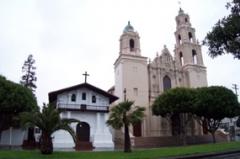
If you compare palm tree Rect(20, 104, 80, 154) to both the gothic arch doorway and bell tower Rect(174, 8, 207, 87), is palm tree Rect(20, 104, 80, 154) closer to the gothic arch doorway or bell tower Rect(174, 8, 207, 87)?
the gothic arch doorway

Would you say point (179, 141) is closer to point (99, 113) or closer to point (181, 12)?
point (99, 113)

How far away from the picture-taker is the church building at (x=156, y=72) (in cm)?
4344

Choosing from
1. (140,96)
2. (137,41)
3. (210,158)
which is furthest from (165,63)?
(210,158)

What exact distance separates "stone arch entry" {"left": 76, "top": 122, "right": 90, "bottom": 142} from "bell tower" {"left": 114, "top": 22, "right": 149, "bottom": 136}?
942 centimetres

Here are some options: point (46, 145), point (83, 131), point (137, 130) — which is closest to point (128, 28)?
point (137, 130)

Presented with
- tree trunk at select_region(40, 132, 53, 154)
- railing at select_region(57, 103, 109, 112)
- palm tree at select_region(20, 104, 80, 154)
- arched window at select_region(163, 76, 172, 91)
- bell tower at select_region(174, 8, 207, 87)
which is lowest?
tree trunk at select_region(40, 132, 53, 154)

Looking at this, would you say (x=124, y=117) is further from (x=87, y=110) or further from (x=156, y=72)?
(x=156, y=72)

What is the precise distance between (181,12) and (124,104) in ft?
128

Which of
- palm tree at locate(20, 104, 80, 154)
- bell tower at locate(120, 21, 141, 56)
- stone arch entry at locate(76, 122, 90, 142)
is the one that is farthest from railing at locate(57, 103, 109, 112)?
bell tower at locate(120, 21, 141, 56)

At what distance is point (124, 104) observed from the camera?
2398 cm

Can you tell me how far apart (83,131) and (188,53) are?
28650mm

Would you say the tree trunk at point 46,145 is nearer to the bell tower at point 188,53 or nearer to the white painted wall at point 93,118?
the white painted wall at point 93,118

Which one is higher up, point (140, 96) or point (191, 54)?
point (191, 54)

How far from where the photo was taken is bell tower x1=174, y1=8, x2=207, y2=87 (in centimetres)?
5050
